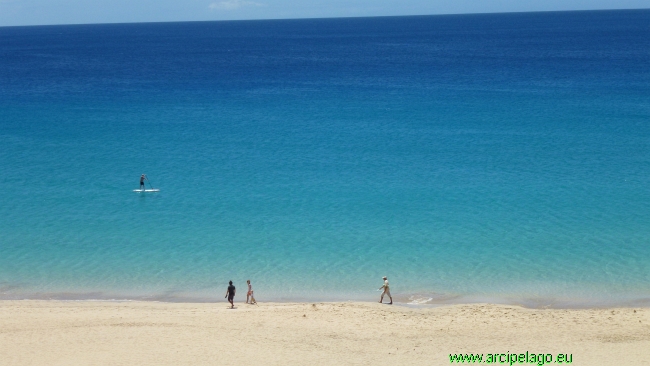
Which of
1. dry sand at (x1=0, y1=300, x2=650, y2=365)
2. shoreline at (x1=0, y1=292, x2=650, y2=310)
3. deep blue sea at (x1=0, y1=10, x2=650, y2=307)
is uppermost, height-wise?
deep blue sea at (x1=0, y1=10, x2=650, y2=307)

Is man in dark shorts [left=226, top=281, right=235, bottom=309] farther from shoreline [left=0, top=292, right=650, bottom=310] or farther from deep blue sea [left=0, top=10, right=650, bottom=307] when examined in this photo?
deep blue sea [left=0, top=10, right=650, bottom=307]

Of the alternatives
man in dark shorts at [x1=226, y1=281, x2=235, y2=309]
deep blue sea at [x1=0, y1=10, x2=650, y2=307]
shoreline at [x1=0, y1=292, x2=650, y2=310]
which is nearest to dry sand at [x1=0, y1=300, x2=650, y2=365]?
man in dark shorts at [x1=226, y1=281, x2=235, y2=309]

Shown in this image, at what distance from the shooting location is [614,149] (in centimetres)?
3988

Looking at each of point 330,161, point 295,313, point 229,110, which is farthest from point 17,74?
point 295,313

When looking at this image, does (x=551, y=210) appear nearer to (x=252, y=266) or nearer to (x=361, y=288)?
(x=361, y=288)

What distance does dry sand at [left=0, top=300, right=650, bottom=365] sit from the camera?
16.8 metres

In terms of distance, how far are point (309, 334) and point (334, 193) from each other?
15694 mm

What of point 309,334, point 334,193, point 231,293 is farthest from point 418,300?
point 334,193

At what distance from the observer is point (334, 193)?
33625 mm

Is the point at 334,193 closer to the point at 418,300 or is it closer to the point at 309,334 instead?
the point at 418,300

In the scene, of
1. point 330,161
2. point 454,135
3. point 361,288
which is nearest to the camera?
point 361,288

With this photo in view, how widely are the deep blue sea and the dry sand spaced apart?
7.10 ft

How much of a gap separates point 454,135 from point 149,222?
22.3 meters

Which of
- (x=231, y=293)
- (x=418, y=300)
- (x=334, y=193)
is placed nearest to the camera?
(x=231, y=293)
